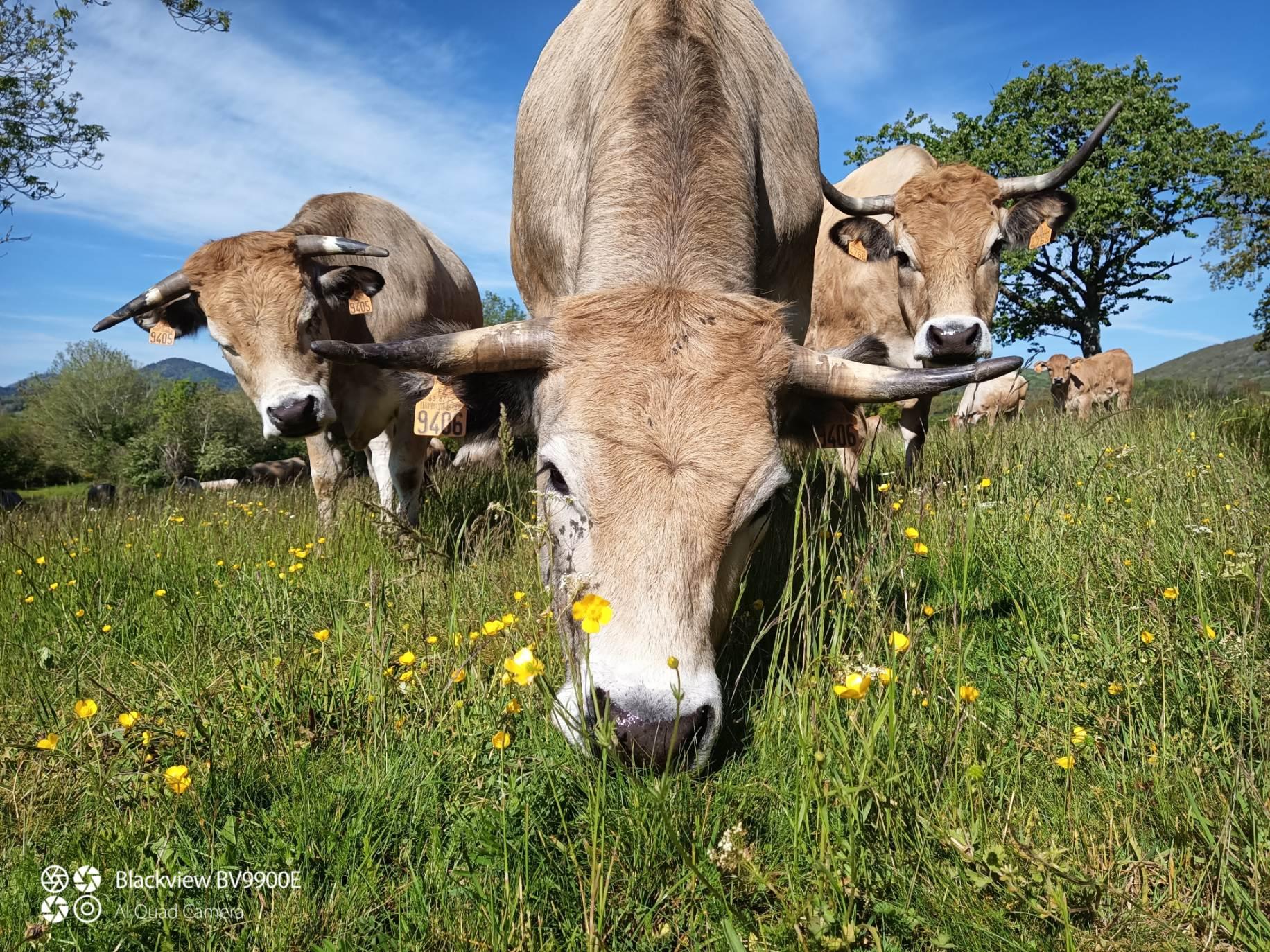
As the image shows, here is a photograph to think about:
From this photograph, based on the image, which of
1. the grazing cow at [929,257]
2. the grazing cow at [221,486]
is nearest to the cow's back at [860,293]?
the grazing cow at [929,257]

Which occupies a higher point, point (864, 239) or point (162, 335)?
point (864, 239)

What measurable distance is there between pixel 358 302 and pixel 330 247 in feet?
1.79

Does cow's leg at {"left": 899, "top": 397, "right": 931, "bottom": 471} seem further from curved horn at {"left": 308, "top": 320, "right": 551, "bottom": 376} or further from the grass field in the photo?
curved horn at {"left": 308, "top": 320, "right": 551, "bottom": 376}

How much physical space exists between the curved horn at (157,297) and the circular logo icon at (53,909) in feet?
19.6

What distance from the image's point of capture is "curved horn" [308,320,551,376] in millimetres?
3035

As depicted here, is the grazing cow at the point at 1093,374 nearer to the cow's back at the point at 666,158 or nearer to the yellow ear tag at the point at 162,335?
the cow's back at the point at 666,158

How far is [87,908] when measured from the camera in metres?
1.73

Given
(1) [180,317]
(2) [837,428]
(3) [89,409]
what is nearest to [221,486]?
(1) [180,317]

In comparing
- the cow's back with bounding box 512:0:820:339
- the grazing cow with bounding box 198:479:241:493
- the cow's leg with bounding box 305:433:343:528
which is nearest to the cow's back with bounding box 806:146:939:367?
the cow's back with bounding box 512:0:820:339

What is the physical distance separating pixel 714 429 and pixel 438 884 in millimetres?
1647

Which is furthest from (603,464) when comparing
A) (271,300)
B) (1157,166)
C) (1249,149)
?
(1249,149)

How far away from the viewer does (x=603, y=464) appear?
102 inches

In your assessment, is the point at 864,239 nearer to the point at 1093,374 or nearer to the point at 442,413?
the point at 442,413

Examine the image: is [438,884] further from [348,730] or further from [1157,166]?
[1157,166]
